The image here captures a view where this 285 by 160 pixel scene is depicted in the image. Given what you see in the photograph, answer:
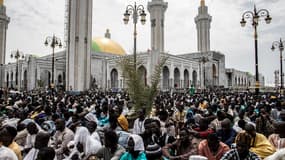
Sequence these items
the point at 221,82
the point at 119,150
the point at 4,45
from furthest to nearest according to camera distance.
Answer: the point at 221,82
the point at 4,45
the point at 119,150

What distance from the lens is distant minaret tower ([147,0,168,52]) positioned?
190 feet

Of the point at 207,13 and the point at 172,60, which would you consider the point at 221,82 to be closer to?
the point at 207,13

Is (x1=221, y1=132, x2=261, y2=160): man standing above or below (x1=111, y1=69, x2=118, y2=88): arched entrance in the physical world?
below

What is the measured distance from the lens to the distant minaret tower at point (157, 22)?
57812mm

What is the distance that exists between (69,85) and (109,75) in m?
17.5

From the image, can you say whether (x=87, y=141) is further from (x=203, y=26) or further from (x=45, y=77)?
(x=203, y=26)

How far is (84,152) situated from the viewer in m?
5.21

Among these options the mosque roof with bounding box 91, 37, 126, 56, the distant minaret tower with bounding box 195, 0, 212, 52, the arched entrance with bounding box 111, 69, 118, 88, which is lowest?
the arched entrance with bounding box 111, 69, 118, 88

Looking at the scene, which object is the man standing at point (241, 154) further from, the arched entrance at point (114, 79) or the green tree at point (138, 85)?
the arched entrance at point (114, 79)

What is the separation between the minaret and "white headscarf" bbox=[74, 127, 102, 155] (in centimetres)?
3449

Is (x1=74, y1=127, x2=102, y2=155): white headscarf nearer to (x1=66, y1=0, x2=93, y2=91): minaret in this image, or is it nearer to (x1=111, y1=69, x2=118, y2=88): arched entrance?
(x1=66, y1=0, x2=93, y2=91): minaret

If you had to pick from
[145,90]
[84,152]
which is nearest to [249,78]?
[145,90]

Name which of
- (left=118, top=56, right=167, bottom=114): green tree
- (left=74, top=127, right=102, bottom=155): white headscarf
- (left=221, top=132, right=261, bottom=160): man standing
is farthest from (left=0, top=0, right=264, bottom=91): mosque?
(left=221, top=132, right=261, bottom=160): man standing

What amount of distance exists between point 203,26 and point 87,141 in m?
71.0
